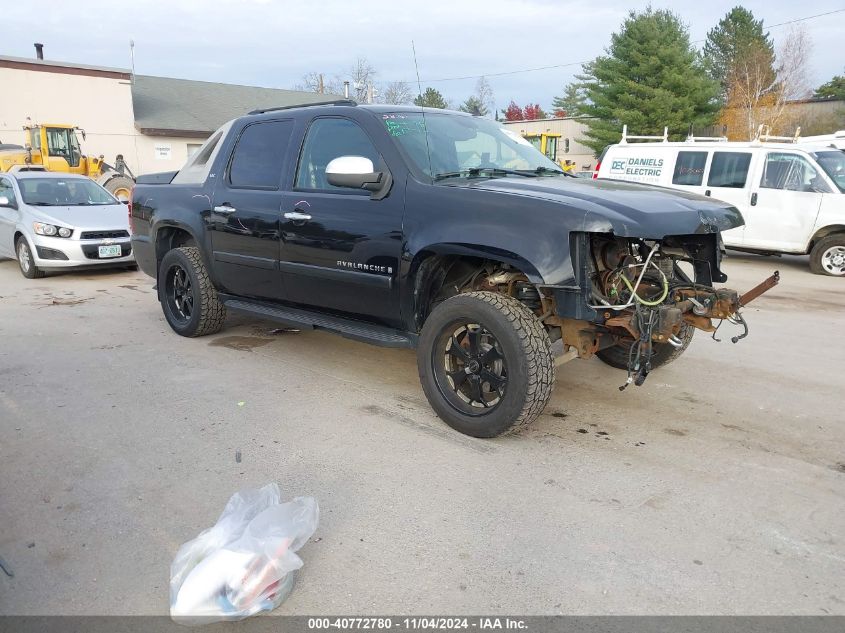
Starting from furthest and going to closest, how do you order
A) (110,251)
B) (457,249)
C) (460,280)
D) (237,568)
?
(110,251)
(460,280)
(457,249)
(237,568)

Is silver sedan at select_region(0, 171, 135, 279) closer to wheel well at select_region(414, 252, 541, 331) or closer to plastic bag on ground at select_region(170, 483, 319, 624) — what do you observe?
wheel well at select_region(414, 252, 541, 331)

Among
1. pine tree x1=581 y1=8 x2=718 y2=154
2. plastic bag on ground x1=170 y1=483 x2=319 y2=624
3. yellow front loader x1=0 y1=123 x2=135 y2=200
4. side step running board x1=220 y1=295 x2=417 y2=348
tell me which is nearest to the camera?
plastic bag on ground x1=170 y1=483 x2=319 y2=624

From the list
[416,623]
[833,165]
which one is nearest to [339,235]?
[416,623]

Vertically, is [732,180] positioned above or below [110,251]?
above

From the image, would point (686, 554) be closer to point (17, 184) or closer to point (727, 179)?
point (727, 179)

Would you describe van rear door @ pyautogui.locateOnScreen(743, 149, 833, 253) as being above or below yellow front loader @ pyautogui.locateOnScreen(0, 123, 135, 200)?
above

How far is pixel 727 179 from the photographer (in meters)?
11.0

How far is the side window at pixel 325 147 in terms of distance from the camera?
4.62 meters

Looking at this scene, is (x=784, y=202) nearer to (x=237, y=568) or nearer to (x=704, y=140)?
(x=704, y=140)

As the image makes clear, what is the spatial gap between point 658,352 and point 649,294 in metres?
1.09

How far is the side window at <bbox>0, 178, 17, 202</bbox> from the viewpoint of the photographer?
1039cm

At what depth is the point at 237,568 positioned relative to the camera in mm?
2412

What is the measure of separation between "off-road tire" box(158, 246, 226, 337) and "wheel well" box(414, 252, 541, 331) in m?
2.48

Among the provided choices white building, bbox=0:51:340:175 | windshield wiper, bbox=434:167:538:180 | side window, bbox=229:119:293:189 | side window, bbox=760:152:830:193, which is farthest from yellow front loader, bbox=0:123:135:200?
windshield wiper, bbox=434:167:538:180
